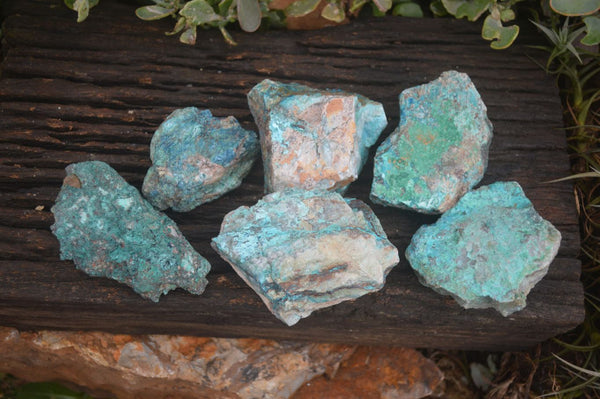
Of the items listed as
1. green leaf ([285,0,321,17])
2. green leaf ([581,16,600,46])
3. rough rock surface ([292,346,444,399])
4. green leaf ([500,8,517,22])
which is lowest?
rough rock surface ([292,346,444,399])

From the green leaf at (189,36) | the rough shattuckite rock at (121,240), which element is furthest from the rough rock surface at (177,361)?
the green leaf at (189,36)

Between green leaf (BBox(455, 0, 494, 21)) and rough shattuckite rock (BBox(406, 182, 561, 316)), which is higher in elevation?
green leaf (BBox(455, 0, 494, 21))

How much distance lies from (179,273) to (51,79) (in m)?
0.82

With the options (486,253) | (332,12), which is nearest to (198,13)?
(332,12)

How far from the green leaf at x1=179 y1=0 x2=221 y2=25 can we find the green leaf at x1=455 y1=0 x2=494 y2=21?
81 centimetres

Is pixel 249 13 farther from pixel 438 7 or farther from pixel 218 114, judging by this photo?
pixel 438 7

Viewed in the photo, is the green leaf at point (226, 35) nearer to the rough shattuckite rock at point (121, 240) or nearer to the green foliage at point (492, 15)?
the rough shattuckite rock at point (121, 240)

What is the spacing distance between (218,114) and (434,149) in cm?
69

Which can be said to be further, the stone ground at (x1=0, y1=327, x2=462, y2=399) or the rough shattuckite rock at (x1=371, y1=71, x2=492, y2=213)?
the stone ground at (x1=0, y1=327, x2=462, y2=399)

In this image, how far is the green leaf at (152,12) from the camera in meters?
1.81

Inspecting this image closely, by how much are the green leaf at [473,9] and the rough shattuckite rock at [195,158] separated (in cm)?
83

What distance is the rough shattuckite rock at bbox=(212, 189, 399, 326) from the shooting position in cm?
147

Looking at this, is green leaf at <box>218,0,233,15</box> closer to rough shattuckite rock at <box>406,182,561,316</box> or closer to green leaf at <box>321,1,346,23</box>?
green leaf at <box>321,1,346,23</box>

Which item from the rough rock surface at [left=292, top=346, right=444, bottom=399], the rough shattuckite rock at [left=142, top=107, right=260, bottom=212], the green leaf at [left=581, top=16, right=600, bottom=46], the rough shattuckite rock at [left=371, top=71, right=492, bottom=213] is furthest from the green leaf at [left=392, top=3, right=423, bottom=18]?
the rough rock surface at [left=292, top=346, right=444, bottom=399]
